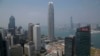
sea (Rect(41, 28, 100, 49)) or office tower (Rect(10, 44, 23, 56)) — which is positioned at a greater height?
sea (Rect(41, 28, 100, 49))

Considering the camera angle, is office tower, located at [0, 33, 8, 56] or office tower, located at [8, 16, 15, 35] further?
office tower, located at [8, 16, 15, 35]

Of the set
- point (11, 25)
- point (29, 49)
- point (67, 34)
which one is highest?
point (11, 25)

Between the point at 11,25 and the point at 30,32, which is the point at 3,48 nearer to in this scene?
the point at 11,25

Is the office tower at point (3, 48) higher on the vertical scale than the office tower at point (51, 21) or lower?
lower

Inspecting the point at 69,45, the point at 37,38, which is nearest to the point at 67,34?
the point at 69,45

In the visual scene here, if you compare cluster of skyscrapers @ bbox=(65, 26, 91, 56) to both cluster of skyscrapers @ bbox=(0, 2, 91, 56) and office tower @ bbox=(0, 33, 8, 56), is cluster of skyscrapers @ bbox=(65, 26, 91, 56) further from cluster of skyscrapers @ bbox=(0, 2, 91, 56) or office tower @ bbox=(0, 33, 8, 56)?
office tower @ bbox=(0, 33, 8, 56)

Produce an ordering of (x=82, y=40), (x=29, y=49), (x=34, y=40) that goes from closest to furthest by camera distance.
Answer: (x=82, y=40)
(x=29, y=49)
(x=34, y=40)

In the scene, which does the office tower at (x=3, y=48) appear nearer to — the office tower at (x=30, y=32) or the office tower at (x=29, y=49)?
the office tower at (x=29, y=49)

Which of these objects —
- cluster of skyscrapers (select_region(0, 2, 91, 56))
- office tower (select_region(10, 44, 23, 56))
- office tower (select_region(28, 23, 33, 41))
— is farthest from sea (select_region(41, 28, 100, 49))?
office tower (select_region(10, 44, 23, 56))

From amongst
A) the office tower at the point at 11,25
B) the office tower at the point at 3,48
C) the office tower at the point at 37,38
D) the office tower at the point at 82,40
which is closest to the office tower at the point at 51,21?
the office tower at the point at 37,38
